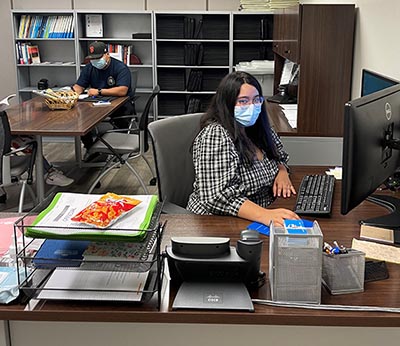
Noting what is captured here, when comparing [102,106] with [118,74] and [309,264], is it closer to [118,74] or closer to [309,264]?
[118,74]

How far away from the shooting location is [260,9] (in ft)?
20.4

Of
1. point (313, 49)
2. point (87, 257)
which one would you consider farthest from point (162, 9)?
point (87, 257)

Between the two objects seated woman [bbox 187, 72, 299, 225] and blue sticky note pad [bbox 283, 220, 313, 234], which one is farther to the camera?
seated woman [bbox 187, 72, 299, 225]

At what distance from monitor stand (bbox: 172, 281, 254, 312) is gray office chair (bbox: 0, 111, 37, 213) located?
8.23 ft

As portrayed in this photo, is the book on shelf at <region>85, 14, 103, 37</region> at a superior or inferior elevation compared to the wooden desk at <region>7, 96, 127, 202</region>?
superior

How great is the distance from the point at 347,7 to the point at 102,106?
233 centimetres

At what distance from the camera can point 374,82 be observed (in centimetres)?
250

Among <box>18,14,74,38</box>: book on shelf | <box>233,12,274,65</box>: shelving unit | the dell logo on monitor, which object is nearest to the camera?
the dell logo on monitor

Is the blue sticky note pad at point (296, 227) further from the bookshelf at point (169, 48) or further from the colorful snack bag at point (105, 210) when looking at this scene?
the bookshelf at point (169, 48)

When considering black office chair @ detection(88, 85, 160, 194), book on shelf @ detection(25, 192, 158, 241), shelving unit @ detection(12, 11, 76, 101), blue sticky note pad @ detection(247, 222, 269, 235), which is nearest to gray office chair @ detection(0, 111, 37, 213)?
black office chair @ detection(88, 85, 160, 194)

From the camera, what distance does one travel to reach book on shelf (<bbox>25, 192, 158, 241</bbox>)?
4.15 feet

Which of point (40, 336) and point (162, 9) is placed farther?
point (162, 9)

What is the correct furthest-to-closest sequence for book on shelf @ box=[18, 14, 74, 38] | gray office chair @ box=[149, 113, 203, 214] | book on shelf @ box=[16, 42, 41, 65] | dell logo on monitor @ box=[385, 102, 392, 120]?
1. book on shelf @ box=[16, 42, 41, 65]
2. book on shelf @ box=[18, 14, 74, 38]
3. gray office chair @ box=[149, 113, 203, 214]
4. dell logo on monitor @ box=[385, 102, 392, 120]

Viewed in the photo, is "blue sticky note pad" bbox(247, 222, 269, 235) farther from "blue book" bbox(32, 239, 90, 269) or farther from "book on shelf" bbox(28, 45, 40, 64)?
"book on shelf" bbox(28, 45, 40, 64)
